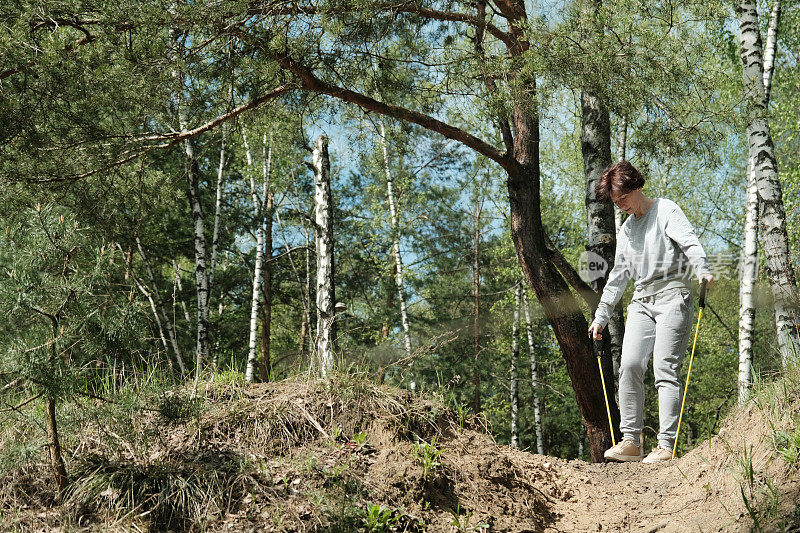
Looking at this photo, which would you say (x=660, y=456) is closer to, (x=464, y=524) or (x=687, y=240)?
(x=687, y=240)

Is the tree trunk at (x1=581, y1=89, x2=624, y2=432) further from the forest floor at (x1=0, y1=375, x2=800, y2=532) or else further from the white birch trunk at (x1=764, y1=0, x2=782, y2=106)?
the forest floor at (x1=0, y1=375, x2=800, y2=532)

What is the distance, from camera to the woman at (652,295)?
3951 mm

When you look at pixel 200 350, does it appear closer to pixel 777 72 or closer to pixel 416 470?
pixel 416 470

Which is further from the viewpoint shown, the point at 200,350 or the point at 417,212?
the point at 417,212

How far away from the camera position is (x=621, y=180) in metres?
4.14

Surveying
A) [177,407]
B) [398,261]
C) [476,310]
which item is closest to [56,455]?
[177,407]

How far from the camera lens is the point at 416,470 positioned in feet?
11.8

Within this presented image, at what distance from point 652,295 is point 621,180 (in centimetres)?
77

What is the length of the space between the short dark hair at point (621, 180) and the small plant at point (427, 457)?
1910 millimetres

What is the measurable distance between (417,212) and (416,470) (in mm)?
14370

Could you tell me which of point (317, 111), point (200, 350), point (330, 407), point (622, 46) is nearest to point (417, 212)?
point (200, 350)

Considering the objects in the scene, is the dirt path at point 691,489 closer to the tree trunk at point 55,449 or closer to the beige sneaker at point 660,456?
the beige sneaker at point 660,456

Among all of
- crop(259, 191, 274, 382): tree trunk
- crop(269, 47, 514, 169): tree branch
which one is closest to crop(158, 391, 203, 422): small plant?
crop(269, 47, 514, 169): tree branch

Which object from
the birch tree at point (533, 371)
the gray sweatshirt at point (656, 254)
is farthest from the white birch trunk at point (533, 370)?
the gray sweatshirt at point (656, 254)
